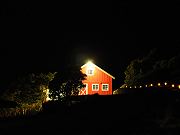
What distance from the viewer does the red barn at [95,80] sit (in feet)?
154

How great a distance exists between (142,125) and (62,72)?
813 inches

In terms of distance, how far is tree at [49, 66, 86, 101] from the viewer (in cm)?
3312

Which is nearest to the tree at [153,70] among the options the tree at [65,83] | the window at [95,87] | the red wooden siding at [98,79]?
the red wooden siding at [98,79]

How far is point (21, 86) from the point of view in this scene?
3038 centimetres

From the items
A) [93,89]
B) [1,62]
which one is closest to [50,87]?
[1,62]

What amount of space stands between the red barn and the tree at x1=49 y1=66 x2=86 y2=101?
1163 cm

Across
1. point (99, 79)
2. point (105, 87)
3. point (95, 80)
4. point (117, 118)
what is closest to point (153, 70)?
point (105, 87)

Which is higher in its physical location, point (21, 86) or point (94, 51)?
point (94, 51)

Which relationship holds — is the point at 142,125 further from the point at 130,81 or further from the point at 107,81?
the point at 107,81

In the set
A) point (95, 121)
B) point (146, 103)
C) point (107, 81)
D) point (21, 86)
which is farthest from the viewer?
point (107, 81)

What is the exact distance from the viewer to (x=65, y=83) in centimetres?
3350

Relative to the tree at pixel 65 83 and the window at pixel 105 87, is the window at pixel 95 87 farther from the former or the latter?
the tree at pixel 65 83

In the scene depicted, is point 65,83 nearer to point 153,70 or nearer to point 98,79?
point 153,70

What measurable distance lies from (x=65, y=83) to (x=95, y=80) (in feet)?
47.1
